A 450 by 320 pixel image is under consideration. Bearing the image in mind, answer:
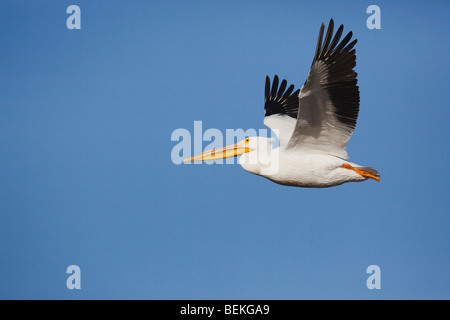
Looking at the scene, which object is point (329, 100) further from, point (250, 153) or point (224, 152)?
point (224, 152)

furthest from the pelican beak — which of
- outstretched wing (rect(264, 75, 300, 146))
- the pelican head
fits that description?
outstretched wing (rect(264, 75, 300, 146))

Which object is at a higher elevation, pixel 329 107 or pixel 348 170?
pixel 329 107

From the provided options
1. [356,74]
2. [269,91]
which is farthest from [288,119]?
[356,74]

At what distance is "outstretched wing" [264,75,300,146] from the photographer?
891 centimetres

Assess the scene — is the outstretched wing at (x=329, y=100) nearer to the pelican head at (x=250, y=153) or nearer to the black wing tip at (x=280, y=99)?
the pelican head at (x=250, y=153)

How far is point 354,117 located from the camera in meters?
7.17

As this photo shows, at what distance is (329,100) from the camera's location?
697cm

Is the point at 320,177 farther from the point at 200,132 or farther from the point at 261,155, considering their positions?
the point at 200,132

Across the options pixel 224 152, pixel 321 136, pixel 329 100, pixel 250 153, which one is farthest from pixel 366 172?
pixel 224 152

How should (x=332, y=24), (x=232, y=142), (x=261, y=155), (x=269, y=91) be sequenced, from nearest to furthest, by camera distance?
(x=332, y=24)
(x=261, y=155)
(x=232, y=142)
(x=269, y=91)

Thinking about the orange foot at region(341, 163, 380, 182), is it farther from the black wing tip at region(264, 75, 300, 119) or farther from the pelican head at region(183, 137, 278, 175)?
the black wing tip at region(264, 75, 300, 119)

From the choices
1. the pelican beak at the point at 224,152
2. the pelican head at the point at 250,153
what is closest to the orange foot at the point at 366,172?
the pelican head at the point at 250,153

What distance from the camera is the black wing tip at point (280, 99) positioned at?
9570 mm

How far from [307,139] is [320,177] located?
1.73ft
